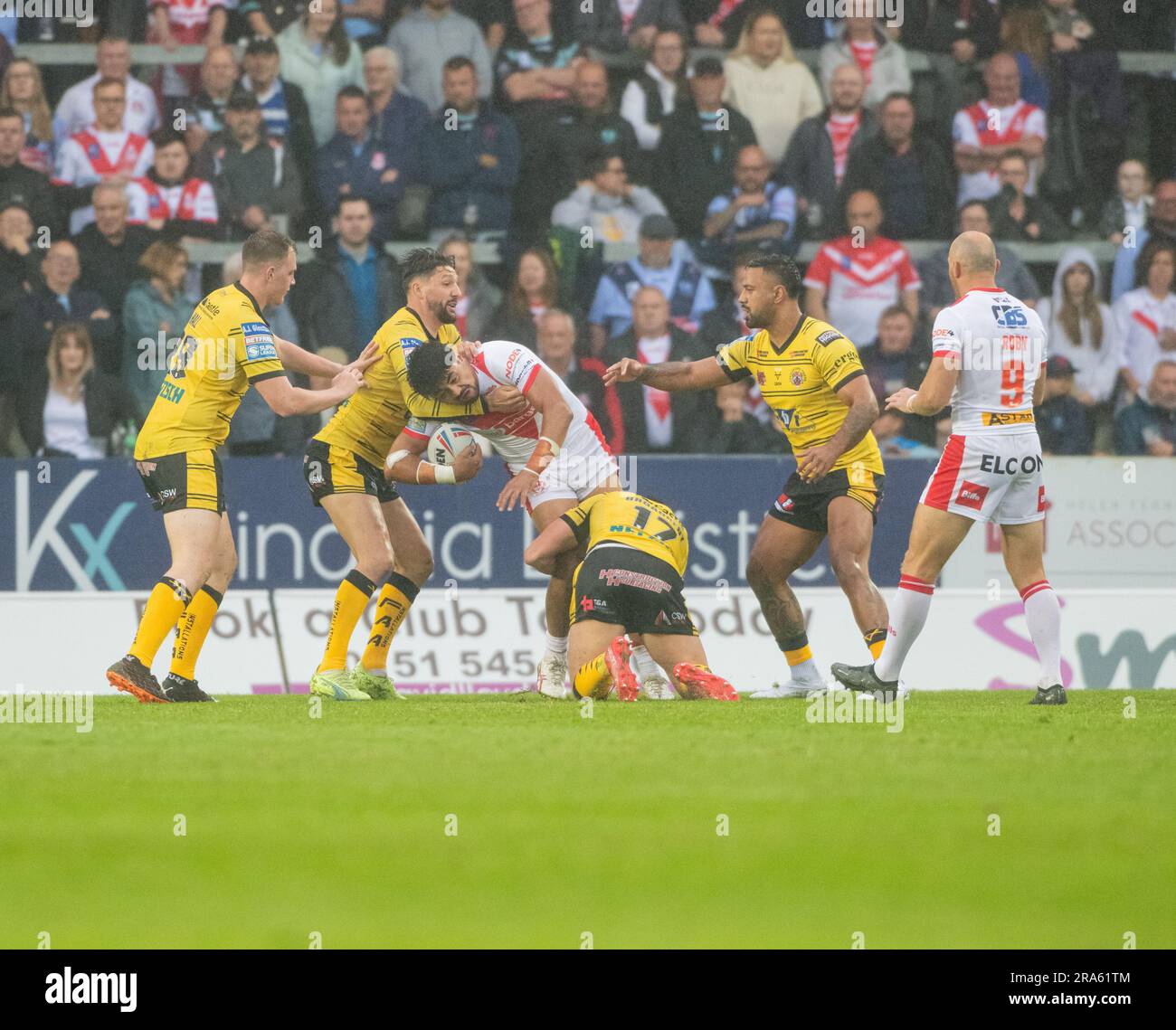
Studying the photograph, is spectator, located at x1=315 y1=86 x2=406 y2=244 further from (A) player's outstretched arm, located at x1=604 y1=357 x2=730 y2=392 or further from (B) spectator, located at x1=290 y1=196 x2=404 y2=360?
(A) player's outstretched arm, located at x1=604 y1=357 x2=730 y2=392

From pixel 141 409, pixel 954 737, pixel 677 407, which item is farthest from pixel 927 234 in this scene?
pixel 954 737

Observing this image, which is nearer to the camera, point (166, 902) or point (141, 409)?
point (166, 902)

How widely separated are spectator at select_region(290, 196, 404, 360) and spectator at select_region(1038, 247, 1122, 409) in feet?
18.8

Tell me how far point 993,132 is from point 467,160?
194 inches

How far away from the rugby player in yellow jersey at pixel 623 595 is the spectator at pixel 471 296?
5740 mm

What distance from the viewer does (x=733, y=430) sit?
1573 cm

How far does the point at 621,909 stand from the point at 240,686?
8.99 metres

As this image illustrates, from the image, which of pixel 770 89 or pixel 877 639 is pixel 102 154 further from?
pixel 877 639

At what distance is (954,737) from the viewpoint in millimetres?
8242

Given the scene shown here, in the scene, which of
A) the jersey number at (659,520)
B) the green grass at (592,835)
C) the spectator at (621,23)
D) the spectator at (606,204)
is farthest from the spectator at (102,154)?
the green grass at (592,835)

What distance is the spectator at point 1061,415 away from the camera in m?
16.2

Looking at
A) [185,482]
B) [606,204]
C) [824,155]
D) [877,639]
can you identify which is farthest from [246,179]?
[877,639]

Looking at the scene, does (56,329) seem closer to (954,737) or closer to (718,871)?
(954,737)

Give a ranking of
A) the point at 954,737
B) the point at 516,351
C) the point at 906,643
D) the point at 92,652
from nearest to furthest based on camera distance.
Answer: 1. the point at 954,737
2. the point at 906,643
3. the point at 516,351
4. the point at 92,652
